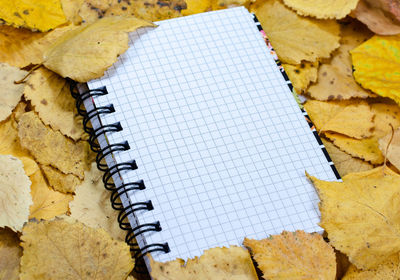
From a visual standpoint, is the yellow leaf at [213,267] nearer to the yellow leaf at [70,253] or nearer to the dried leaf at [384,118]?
the yellow leaf at [70,253]

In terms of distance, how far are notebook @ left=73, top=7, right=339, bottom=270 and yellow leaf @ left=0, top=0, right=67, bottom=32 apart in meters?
0.18

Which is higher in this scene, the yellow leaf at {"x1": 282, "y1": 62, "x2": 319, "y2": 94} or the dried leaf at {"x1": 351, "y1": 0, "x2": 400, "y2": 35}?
the dried leaf at {"x1": 351, "y1": 0, "x2": 400, "y2": 35}

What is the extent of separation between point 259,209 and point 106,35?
42 centimetres

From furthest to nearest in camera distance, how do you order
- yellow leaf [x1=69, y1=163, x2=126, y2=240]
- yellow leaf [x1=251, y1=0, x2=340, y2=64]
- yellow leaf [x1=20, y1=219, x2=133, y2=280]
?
yellow leaf [x1=251, y1=0, x2=340, y2=64], yellow leaf [x1=69, y1=163, x2=126, y2=240], yellow leaf [x1=20, y1=219, x2=133, y2=280]

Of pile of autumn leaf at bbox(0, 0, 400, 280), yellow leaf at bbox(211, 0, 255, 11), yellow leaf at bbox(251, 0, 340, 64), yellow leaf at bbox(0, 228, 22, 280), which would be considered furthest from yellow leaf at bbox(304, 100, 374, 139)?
yellow leaf at bbox(0, 228, 22, 280)

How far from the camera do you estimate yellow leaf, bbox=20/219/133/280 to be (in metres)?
0.91

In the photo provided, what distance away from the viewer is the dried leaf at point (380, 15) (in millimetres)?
1265

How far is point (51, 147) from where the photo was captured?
108 centimetres

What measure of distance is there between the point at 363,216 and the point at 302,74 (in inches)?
14.0

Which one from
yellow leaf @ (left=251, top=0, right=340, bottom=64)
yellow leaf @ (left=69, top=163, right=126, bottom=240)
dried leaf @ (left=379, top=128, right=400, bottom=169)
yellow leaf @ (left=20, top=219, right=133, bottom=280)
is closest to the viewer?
yellow leaf @ (left=20, top=219, right=133, bottom=280)

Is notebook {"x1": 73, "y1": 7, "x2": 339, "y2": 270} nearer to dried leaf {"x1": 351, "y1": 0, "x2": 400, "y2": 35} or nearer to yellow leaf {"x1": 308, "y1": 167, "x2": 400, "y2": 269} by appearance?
yellow leaf {"x1": 308, "y1": 167, "x2": 400, "y2": 269}

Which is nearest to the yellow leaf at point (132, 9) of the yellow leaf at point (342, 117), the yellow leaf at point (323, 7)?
the yellow leaf at point (323, 7)

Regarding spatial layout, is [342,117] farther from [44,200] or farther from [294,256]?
[44,200]

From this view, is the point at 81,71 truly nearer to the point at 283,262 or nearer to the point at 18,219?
the point at 18,219
